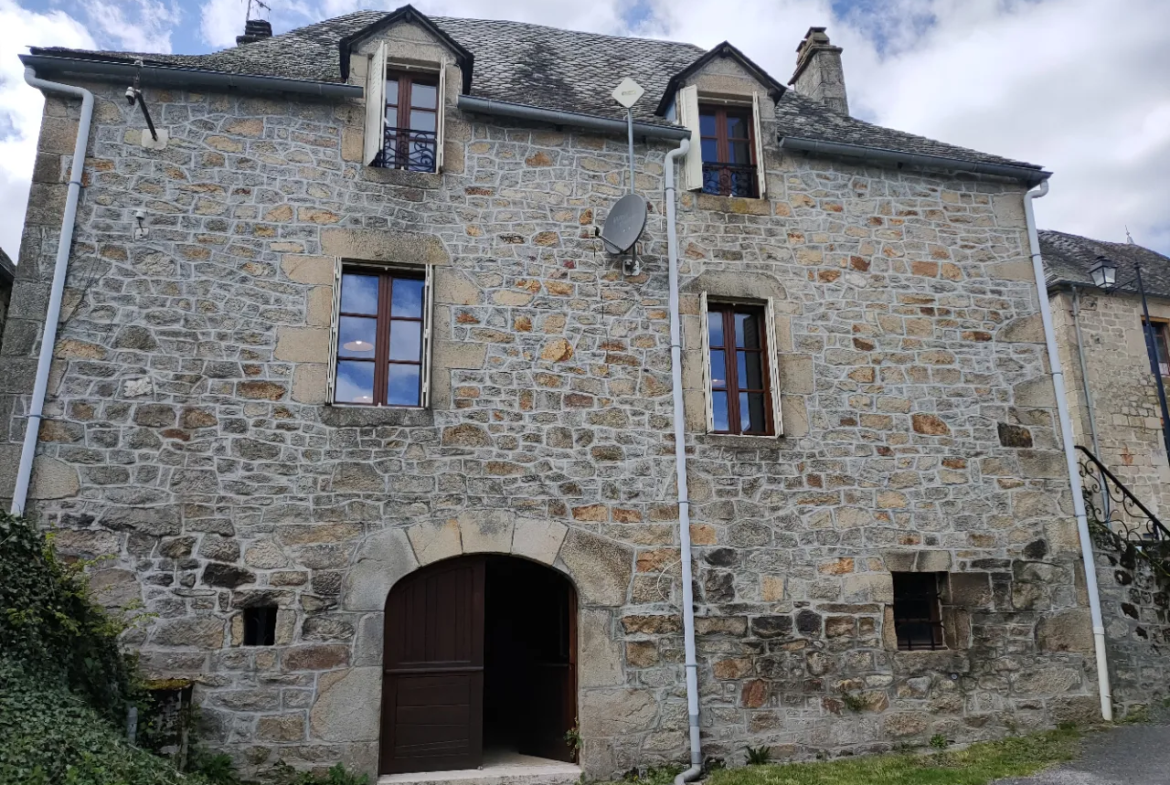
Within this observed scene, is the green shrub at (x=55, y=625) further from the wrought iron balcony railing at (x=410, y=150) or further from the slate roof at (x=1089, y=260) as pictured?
the slate roof at (x=1089, y=260)

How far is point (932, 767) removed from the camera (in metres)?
6.35

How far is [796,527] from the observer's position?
713 cm

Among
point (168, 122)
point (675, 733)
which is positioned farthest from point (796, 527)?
point (168, 122)

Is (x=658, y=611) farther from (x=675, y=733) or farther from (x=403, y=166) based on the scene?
(x=403, y=166)

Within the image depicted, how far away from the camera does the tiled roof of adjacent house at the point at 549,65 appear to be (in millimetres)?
7504

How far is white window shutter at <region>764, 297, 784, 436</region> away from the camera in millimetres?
7352

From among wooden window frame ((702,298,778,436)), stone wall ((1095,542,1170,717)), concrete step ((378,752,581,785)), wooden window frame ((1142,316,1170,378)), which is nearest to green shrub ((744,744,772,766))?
concrete step ((378,752,581,785))

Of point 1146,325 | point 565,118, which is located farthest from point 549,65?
point 1146,325

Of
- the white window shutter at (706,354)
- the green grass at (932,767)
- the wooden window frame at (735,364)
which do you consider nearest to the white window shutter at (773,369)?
the wooden window frame at (735,364)

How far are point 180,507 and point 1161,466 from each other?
1419 cm

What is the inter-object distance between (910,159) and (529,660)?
19.8ft

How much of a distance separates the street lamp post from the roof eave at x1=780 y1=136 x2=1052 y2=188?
4561 mm

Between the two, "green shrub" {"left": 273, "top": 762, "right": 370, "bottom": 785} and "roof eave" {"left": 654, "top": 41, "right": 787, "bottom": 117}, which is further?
"roof eave" {"left": 654, "top": 41, "right": 787, "bottom": 117}

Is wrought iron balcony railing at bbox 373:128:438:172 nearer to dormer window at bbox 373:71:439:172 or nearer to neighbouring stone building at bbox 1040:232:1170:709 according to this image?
dormer window at bbox 373:71:439:172
